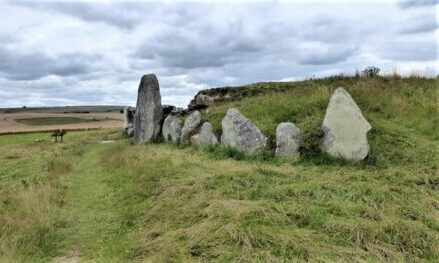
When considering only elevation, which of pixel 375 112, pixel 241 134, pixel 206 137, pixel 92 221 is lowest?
pixel 92 221

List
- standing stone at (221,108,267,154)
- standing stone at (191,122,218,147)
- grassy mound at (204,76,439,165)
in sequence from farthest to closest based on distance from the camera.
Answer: standing stone at (191,122,218,147), standing stone at (221,108,267,154), grassy mound at (204,76,439,165)

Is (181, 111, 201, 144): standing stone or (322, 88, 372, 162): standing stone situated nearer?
(322, 88, 372, 162): standing stone

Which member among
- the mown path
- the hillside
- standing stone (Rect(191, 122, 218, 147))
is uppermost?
standing stone (Rect(191, 122, 218, 147))

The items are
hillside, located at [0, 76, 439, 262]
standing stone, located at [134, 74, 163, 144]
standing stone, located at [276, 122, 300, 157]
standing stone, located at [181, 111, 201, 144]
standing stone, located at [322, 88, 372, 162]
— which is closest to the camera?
hillside, located at [0, 76, 439, 262]

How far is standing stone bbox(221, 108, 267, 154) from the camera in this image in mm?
14891

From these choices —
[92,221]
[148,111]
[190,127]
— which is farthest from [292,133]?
[148,111]

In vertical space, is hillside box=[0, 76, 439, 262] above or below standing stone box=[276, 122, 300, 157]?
below

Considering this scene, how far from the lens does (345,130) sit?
530 inches

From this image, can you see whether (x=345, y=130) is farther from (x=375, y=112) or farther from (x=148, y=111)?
(x=148, y=111)

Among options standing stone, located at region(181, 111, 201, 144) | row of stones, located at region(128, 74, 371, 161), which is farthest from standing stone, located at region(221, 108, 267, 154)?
standing stone, located at region(181, 111, 201, 144)

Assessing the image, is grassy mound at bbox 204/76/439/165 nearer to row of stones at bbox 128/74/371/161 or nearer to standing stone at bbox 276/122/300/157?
standing stone at bbox 276/122/300/157

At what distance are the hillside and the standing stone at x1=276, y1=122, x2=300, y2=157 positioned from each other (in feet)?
1.01

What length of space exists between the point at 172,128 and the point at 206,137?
4.43 metres

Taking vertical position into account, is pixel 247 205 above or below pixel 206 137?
below
